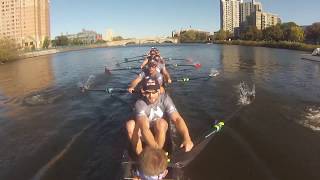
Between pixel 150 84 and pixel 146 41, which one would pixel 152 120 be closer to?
pixel 150 84

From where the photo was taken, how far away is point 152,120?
25.6 ft

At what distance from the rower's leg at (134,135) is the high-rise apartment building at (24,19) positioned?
171470mm

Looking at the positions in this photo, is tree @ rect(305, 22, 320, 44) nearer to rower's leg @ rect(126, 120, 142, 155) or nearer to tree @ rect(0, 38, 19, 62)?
tree @ rect(0, 38, 19, 62)

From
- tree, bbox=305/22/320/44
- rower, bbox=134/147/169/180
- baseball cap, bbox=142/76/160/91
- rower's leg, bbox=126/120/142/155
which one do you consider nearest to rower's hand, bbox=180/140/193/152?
rower's leg, bbox=126/120/142/155

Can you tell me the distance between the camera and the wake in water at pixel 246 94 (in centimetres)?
1671

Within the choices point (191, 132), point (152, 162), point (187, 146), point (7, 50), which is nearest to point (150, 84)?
point (187, 146)

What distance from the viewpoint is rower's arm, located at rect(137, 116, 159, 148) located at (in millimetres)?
7441

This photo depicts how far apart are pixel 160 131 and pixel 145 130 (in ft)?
1.21

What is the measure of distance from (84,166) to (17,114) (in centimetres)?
746

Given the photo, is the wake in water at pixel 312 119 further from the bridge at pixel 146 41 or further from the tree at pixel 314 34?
the bridge at pixel 146 41

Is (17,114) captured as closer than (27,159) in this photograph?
No

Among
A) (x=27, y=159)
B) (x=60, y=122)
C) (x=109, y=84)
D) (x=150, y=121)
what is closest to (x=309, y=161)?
(x=150, y=121)

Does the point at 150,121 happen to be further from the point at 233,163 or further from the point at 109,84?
the point at 109,84

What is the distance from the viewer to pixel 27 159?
9.67m
